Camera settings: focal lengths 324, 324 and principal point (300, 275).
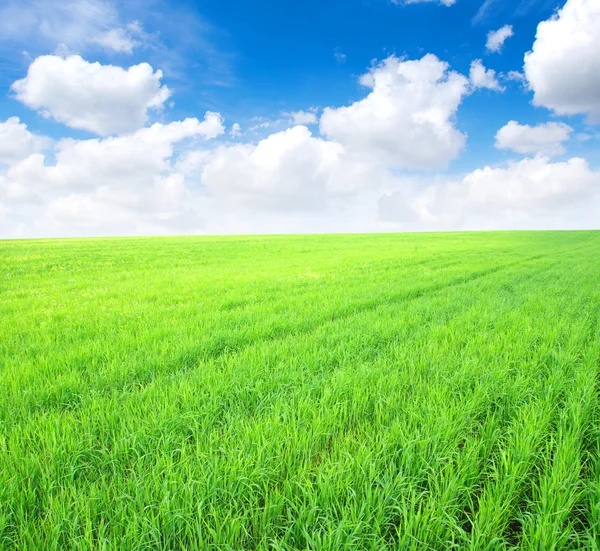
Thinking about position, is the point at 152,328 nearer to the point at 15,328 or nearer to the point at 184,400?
the point at 15,328

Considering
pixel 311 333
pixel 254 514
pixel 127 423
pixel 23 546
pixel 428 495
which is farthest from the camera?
pixel 311 333

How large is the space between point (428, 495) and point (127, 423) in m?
2.89

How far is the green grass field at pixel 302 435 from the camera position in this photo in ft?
7.14

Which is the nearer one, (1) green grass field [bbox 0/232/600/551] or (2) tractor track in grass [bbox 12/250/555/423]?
(1) green grass field [bbox 0/232/600/551]

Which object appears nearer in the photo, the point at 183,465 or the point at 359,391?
the point at 183,465

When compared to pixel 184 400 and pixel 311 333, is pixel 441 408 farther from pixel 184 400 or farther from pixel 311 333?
pixel 311 333

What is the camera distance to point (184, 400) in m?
3.68

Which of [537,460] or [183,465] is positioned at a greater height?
[183,465]

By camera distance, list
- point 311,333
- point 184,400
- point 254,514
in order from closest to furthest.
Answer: point 254,514 → point 184,400 → point 311,333

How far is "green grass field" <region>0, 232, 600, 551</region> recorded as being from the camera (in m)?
2.18

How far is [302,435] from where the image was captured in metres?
2.94

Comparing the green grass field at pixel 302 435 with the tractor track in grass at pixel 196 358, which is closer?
the green grass field at pixel 302 435

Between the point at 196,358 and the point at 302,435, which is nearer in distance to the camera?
the point at 302,435

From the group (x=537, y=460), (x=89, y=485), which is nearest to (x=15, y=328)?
(x=89, y=485)
